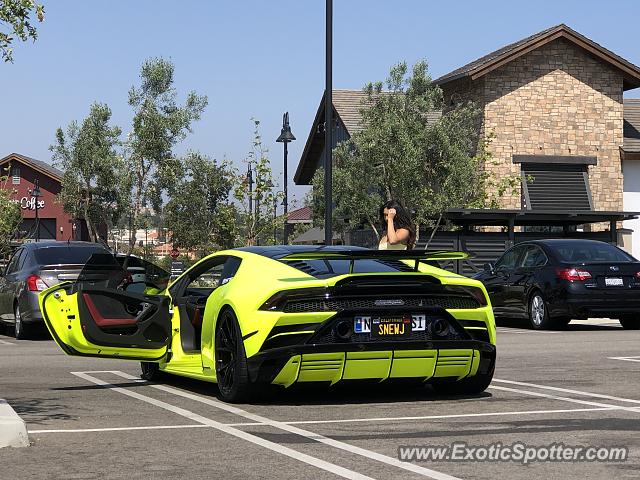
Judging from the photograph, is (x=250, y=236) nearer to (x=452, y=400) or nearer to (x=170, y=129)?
(x=170, y=129)

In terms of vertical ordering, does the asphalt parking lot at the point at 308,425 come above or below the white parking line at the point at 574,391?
below

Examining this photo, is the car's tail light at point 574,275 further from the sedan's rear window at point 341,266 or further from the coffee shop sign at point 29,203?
the coffee shop sign at point 29,203

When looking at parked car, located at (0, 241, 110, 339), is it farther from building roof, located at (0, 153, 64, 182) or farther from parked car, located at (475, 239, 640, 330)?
building roof, located at (0, 153, 64, 182)

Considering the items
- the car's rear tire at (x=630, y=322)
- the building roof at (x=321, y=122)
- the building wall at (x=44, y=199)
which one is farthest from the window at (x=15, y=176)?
the car's rear tire at (x=630, y=322)

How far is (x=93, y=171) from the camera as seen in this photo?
2147 inches

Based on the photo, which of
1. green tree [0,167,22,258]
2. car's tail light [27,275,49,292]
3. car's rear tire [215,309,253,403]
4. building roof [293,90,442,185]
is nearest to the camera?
car's rear tire [215,309,253,403]

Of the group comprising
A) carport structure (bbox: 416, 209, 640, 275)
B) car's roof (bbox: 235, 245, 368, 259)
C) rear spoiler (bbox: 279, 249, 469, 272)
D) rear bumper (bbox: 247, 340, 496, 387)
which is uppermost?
carport structure (bbox: 416, 209, 640, 275)

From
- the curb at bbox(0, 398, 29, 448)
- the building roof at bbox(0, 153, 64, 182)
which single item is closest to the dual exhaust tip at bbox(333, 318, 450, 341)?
the curb at bbox(0, 398, 29, 448)

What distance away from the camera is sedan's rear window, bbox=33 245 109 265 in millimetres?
20500

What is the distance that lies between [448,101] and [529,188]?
477cm

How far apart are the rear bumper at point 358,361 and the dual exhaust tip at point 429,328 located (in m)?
0.08

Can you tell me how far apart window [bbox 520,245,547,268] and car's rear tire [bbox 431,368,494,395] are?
10.6 meters

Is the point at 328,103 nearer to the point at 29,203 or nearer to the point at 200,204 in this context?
the point at 200,204

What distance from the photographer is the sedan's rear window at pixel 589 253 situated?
20.9 metres
